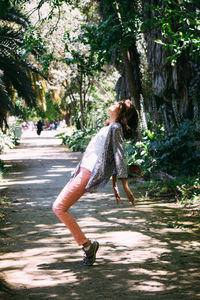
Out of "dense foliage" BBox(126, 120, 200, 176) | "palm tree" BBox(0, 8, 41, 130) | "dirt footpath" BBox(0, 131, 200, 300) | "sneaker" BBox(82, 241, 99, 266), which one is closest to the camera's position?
"dirt footpath" BBox(0, 131, 200, 300)

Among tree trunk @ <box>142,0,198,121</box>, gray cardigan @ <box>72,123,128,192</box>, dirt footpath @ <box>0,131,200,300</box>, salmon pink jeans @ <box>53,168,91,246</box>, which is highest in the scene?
tree trunk @ <box>142,0,198,121</box>

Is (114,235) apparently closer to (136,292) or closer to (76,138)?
(136,292)

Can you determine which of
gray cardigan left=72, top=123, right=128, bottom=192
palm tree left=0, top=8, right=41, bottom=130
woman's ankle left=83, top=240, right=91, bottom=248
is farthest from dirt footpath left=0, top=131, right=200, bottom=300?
palm tree left=0, top=8, right=41, bottom=130

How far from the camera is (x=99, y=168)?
15.8 ft

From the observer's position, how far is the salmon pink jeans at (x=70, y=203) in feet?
15.7

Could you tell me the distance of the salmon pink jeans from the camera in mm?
4797

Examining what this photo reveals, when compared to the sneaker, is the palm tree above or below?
above

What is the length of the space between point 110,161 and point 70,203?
631 millimetres

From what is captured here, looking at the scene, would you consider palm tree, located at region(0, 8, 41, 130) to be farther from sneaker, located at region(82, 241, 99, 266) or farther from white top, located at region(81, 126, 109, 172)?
sneaker, located at region(82, 241, 99, 266)

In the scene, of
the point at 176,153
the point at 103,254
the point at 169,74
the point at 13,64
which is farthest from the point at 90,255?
the point at 13,64

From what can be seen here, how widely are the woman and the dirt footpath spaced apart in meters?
0.37

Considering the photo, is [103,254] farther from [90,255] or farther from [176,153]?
[176,153]

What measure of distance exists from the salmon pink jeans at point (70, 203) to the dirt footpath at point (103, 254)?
34 cm

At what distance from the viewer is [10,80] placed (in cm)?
1538
